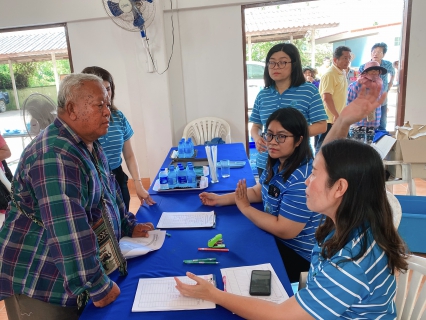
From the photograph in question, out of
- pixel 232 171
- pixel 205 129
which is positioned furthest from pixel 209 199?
pixel 205 129

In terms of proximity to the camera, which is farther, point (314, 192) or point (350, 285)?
point (314, 192)

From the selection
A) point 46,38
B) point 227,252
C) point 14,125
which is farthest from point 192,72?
point 227,252

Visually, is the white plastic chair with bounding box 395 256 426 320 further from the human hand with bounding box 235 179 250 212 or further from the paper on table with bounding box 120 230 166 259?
the paper on table with bounding box 120 230 166 259

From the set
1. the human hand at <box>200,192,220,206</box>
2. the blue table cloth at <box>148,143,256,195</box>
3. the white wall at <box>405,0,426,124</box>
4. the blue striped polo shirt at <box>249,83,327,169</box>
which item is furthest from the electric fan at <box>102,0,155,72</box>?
the white wall at <box>405,0,426,124</box>

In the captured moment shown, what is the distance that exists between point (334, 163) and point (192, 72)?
3258 millimetres

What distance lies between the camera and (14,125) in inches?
174

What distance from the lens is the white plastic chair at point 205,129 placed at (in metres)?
3.96

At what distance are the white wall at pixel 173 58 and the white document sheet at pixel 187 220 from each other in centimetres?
231

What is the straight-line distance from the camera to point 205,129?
400cm

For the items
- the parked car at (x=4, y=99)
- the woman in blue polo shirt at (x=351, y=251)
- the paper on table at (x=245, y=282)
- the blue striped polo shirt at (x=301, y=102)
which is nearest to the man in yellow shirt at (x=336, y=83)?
the blue striped polo shirt at (x=301, y=102)

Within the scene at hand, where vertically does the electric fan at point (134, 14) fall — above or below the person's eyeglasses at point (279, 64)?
above

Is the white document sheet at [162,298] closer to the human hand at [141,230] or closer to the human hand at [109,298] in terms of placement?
the human hand at [109,298]

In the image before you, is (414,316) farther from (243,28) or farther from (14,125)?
(14,125)

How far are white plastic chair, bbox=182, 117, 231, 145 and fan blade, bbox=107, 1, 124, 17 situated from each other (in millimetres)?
1421
